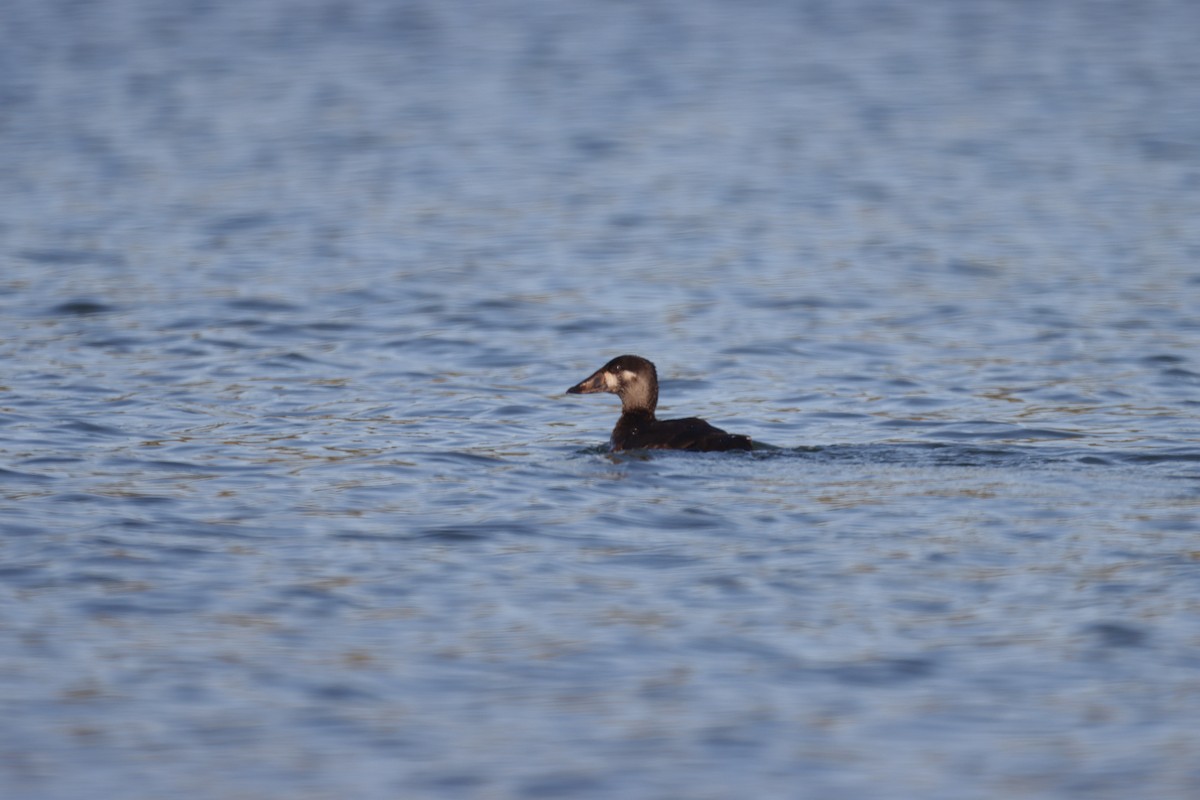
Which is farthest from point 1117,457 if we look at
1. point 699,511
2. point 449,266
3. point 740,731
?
point 449,266

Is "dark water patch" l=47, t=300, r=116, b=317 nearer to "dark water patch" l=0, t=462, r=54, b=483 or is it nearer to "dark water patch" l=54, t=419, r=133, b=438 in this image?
"dark water patch" l=54, t=419, r=133, b=438

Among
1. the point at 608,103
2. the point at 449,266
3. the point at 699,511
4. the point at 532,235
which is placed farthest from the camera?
the point at 608,103

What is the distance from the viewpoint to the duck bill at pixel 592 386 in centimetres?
1241

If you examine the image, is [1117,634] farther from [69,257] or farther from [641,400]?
[69,257]

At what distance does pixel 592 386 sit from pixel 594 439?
37 centimetres

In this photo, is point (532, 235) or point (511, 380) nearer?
point (511, 380)

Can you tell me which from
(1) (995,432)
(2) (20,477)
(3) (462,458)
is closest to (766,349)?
(1) (995,432)

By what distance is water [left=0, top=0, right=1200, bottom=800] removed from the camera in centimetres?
700

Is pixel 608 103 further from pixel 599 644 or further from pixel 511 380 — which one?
pixel 599 644

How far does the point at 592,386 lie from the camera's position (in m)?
12.5

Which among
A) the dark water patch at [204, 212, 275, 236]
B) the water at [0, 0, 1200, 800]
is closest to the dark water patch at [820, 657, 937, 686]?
the water at [0, 0, 1200, 800]

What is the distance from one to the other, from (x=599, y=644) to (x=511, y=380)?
643 centimetres

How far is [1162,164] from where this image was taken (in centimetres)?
2294

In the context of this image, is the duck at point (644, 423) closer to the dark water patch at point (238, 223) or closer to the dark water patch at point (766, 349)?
the dark water patch at point (766, 349)
